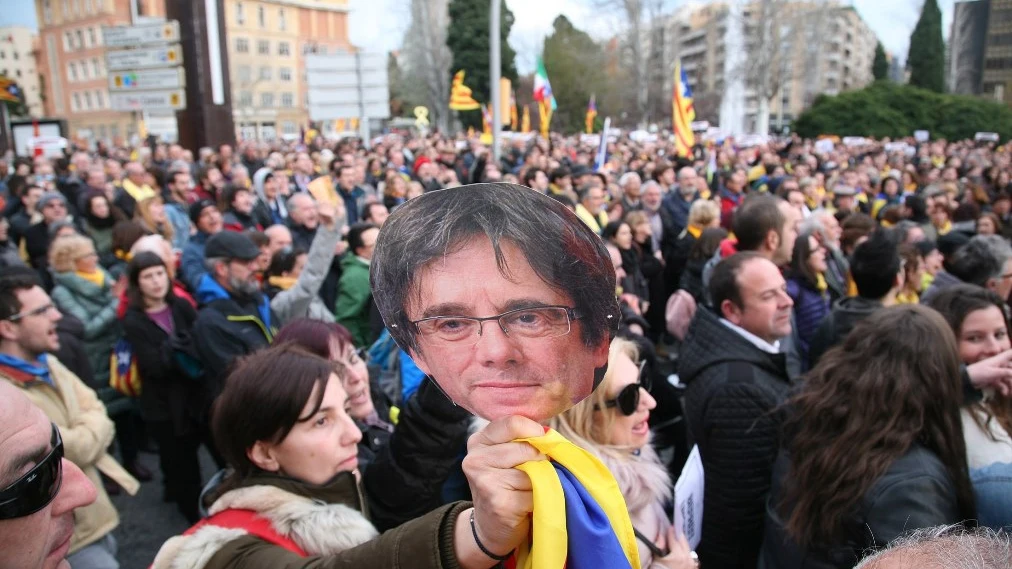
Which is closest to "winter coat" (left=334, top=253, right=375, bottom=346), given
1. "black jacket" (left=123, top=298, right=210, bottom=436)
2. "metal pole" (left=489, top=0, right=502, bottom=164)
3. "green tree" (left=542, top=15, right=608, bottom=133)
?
"black jacket" (left=123, top=298, right=210, bottom=436)

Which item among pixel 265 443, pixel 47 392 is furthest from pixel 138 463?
pixel 265 443

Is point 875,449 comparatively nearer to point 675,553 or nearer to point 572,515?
point 675,553

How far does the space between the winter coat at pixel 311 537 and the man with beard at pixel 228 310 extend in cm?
178

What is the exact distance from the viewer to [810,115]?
104 ft

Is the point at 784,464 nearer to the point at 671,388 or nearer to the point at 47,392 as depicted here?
the point at 671,388

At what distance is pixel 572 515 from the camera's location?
102cm

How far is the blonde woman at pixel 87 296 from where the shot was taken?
4574mm

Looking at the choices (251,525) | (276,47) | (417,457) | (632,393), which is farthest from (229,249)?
(276,47)

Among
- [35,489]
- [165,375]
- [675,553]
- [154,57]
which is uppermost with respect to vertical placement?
[154,57]

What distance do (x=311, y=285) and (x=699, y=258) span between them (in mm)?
3088

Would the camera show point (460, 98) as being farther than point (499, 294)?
Yes

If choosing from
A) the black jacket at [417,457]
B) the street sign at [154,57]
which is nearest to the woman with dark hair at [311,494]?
the black jacket at [417,457]

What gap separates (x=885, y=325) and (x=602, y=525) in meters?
1.61

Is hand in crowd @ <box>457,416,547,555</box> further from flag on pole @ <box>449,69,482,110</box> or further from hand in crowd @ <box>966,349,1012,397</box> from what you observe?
flag on pole @ <box>449,69,482,110</box>
